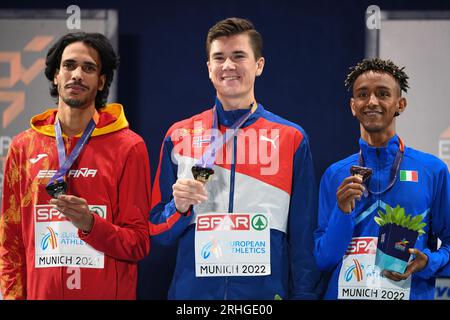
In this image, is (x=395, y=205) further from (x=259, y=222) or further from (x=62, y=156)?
(x=62, y=156)

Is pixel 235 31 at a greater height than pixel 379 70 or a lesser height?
greater

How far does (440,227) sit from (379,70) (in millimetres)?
936

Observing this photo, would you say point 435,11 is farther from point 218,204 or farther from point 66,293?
point 66,293

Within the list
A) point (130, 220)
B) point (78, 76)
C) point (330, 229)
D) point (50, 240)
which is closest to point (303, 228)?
point (330, 229)

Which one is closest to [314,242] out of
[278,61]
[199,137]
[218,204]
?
[218,204]

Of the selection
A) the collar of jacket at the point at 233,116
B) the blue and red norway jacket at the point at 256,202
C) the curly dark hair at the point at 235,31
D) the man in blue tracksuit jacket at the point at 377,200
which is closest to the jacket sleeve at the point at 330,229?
the man in blue tracksuit jacket at the point at 377,200

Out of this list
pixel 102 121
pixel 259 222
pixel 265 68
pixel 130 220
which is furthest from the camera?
pixel 265 68

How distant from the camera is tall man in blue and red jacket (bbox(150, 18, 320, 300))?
11.0ft

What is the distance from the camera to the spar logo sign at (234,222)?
3365 millimetres

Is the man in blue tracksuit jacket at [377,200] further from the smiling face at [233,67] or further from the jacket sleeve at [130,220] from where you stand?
the jacket sleeve at [130,220]

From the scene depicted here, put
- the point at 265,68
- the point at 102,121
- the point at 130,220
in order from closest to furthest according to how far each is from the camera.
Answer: the point at 130,220, the point at 102,121, the point at 265,68

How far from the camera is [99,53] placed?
12.0 ft

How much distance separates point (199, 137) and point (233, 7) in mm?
933

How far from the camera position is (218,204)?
3428 millimetres
